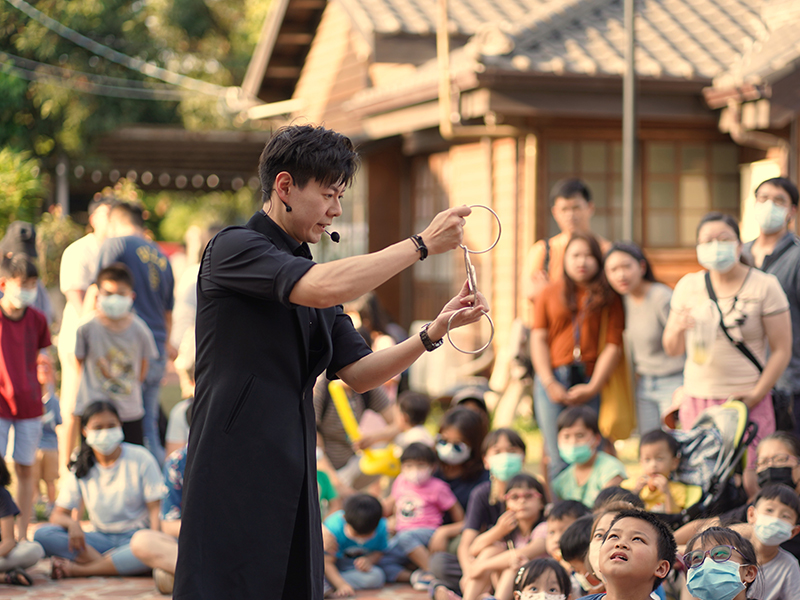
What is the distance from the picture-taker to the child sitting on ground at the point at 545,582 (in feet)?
13.0

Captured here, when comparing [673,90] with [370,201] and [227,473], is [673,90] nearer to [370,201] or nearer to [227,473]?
[370,201]

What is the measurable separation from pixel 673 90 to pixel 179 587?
834cm

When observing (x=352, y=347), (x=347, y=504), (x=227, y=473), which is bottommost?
(x=347, y=504)

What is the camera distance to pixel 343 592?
5.42 m

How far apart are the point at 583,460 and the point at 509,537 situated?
0.58 meters

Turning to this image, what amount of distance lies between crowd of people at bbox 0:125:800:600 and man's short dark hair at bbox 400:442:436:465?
0.02 meters

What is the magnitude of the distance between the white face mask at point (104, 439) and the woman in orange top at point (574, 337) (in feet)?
8.02

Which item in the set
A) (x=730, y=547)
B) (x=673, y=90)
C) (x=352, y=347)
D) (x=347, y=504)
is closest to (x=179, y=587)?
(x=352, y=347)

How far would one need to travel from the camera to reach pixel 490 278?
35.0 feet

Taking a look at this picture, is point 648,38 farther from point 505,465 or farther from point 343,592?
point 343,592

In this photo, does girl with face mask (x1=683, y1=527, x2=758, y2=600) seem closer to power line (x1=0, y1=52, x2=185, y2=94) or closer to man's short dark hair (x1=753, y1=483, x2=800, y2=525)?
man's short dark hair (x1=753, y1=483, x2=800, y2=525)

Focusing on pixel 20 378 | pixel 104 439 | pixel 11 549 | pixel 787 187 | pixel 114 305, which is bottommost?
pixel 11 549

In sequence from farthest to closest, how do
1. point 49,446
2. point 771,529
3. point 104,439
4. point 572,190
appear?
point 49,446 < point 572,190 < point 104,439 < point 771,529

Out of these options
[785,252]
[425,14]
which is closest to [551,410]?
[785,252]
